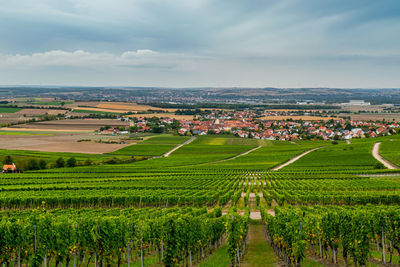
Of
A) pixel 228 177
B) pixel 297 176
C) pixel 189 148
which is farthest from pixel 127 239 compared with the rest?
pixel 189 148

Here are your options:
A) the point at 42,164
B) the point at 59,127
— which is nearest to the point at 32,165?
the point at 42,164

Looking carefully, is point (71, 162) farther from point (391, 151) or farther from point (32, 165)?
point (391, 151)

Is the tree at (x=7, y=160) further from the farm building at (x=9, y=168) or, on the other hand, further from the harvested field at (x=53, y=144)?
the harvested field at (x=53, y=144)

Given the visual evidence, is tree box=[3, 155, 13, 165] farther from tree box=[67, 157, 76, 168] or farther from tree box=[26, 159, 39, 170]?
tree box=[67, 157, 76, 168]

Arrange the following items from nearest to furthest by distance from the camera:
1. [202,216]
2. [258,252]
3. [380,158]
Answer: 1. [258,252]
2. [202,216]
3. [380,158]

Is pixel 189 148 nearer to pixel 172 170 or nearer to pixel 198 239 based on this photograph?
pixel 172 170

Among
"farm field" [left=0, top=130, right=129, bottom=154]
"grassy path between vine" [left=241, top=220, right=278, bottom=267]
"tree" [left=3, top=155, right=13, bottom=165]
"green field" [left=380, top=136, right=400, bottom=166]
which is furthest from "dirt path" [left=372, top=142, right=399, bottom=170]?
"tree" [left=3, top=155, right=13, bottom=165]
